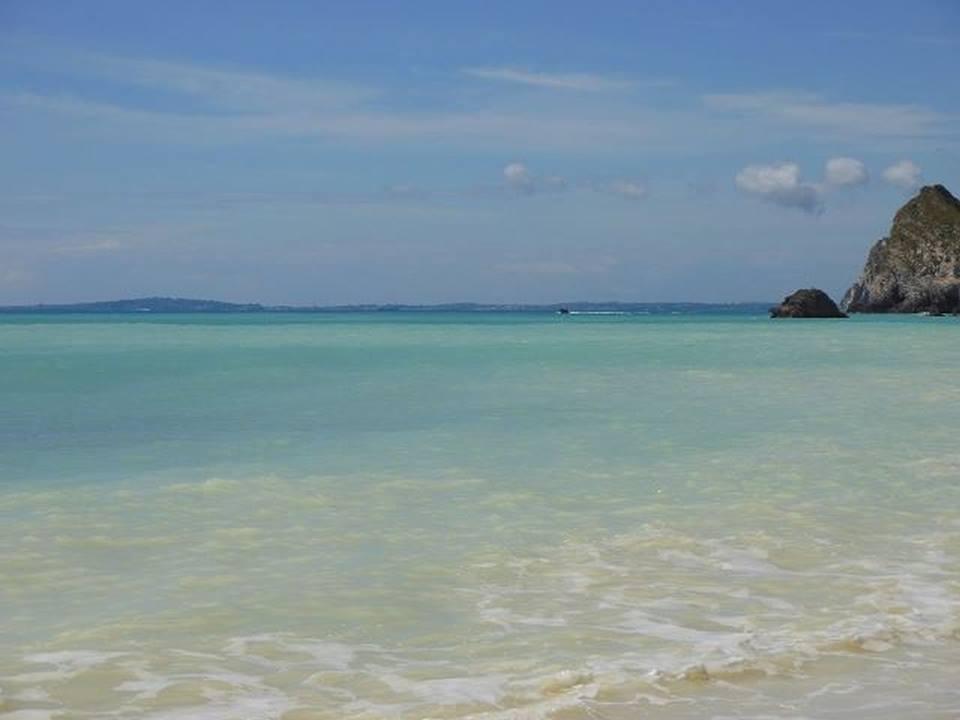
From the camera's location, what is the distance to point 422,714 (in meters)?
4.97

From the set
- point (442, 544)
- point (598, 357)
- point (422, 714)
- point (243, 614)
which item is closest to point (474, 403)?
point (442, 544)

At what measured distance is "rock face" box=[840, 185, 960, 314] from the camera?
125 metres

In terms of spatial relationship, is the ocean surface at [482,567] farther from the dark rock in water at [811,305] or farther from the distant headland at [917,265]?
the distant headland at [917,265]

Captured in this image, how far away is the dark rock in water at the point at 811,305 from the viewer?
364 feet

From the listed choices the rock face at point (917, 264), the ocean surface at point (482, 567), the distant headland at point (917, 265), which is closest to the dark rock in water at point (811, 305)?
the distant headland at point (917, 265)

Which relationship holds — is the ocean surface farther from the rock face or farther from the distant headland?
→ the rock face

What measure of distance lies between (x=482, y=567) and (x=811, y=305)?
109086 millimetres

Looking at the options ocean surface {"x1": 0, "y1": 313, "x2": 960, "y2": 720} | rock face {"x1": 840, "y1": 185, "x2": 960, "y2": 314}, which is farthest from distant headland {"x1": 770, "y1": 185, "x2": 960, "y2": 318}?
ocean surface {"x1": 0, "y1": 313, "x2": 960, "y2": 720}

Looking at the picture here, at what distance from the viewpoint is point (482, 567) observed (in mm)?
7727

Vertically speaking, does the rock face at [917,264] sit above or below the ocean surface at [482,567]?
above

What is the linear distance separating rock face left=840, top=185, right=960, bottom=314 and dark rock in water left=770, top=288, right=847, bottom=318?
727 inches

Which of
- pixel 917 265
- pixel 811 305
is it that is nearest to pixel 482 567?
pixel 811 305

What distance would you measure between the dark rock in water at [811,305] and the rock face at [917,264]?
18.5 meters

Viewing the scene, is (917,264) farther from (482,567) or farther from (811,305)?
(482,567)
